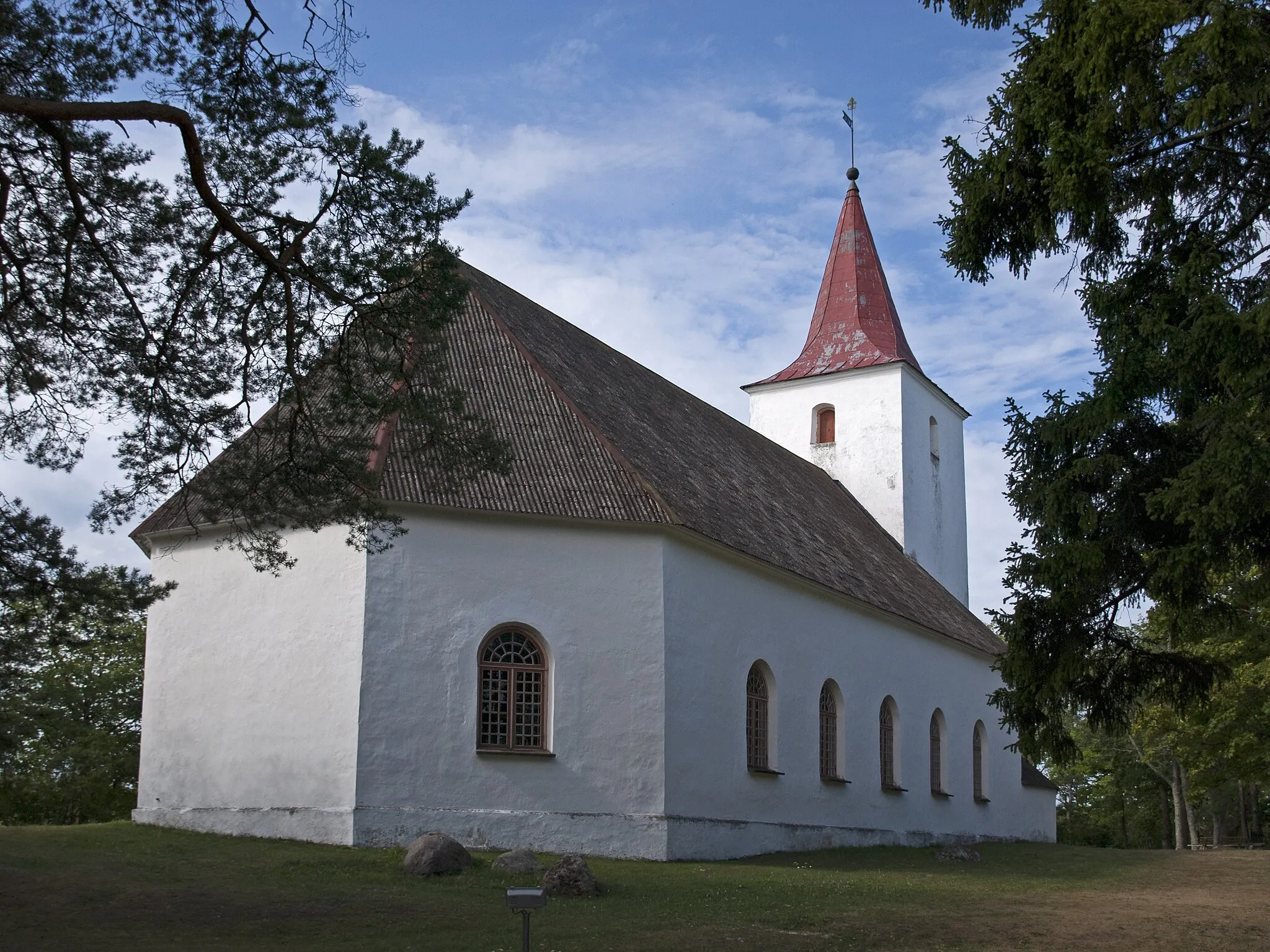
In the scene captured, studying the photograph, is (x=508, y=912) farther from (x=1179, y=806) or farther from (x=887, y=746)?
(x=1179, y=806)

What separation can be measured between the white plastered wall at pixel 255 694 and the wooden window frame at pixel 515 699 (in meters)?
1.78

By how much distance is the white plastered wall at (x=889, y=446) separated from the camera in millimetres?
34219

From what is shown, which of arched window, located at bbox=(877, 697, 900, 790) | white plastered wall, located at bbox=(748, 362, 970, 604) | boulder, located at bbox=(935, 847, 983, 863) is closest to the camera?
boulder, located at bbox=(935, 847, 983, 863)

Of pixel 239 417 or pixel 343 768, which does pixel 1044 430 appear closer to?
pixel 239 417

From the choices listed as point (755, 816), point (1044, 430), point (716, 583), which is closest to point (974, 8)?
point (1044, 430)

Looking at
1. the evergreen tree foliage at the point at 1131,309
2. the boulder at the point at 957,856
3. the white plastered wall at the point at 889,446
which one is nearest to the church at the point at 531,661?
the boulder at the point at 957,856

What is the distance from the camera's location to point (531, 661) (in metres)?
18.4

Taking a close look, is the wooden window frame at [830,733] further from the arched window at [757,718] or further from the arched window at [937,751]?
the arched window at [937,751]

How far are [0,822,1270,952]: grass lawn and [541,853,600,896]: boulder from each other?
0.19 meters

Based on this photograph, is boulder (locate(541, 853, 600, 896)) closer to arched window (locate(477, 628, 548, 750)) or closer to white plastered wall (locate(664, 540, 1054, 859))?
arched window (locate(477, 628, 548, 750))

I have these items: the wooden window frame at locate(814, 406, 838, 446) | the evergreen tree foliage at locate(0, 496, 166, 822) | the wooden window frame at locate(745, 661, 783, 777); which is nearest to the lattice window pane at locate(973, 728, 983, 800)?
the wooden window frame at locate(814, 406, 838, 446)

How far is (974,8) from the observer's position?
36.9 ft

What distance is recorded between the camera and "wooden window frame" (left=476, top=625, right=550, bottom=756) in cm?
1791

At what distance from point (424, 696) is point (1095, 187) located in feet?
35.9
